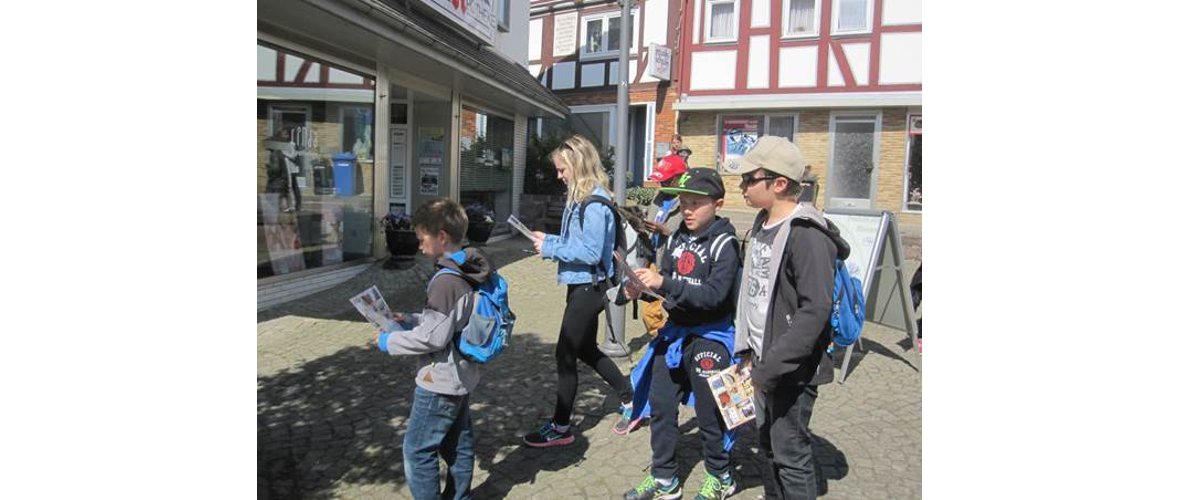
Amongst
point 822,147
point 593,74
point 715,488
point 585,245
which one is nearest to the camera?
point 715,488

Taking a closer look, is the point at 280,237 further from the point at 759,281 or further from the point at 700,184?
the point at 759,281

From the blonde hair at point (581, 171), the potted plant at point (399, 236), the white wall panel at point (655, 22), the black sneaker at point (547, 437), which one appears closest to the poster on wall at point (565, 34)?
the white wall panel at point (655, 22)

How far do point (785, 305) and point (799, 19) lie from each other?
53.9 feet

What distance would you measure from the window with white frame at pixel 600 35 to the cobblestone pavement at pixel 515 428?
15133 millimetres

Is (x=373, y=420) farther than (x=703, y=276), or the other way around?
(x=373, y=420)

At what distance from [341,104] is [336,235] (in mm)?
1653

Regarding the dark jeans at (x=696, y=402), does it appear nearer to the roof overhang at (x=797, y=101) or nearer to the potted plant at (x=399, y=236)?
the potted plant at (x=399, y=236)

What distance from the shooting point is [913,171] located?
55.6 ft

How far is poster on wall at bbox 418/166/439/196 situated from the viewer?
1255 cm

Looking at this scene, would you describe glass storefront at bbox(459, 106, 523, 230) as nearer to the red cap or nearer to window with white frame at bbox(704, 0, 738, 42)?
window with white frame at bbox(704, 0, 738, 42)

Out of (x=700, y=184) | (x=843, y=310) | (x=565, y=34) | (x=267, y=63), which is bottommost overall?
(x=843, y=310)

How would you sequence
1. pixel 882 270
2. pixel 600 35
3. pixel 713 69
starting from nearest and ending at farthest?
pixel 882 270 → pixel 713 69 → pixel 600 35

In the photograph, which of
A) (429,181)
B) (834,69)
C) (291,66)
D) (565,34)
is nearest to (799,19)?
(834,69)

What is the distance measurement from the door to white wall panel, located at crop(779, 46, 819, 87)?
3.85ft
